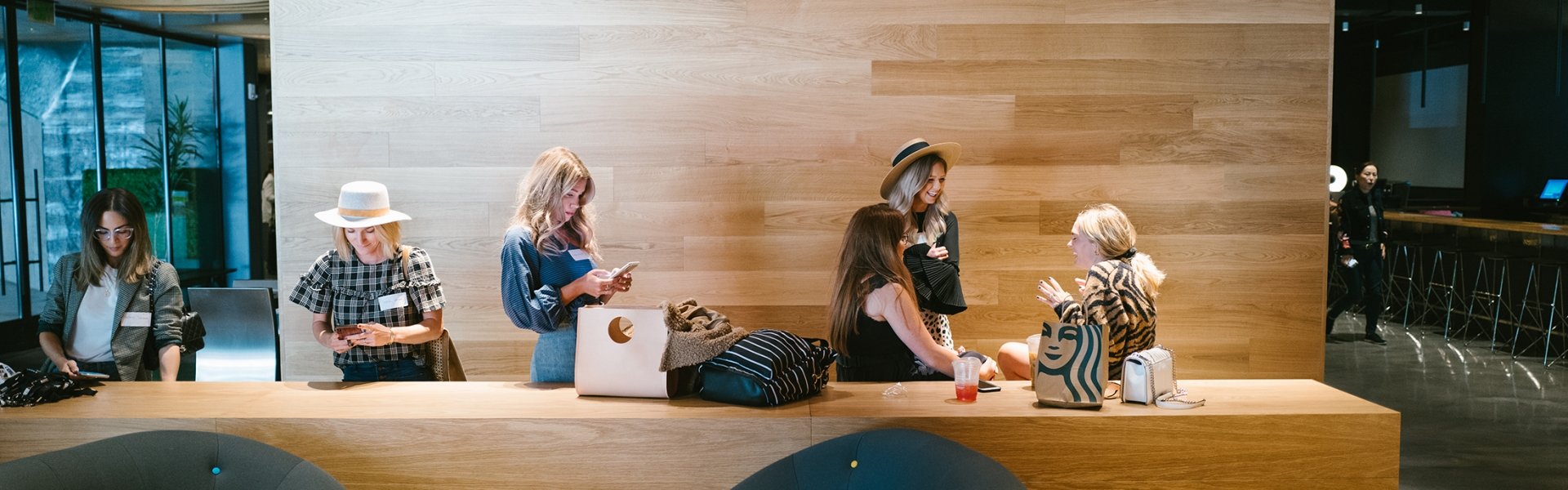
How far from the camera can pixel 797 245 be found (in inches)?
190

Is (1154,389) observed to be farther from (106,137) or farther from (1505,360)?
(106,137)

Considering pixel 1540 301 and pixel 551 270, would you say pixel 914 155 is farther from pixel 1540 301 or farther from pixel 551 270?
pixel 1540 301

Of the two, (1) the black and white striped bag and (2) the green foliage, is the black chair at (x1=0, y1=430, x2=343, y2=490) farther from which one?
(2) the green foliage

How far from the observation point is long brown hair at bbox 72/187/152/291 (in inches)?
144

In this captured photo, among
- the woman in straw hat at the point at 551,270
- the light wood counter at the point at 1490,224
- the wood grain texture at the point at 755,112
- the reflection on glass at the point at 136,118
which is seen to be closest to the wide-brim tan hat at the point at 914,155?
the wood grain texture at the point at 755,112

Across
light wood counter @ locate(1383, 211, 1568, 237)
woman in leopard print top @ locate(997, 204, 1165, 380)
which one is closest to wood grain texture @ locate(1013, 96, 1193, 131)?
woman in leopard print top @ locate(997, 204, 1165, 380)

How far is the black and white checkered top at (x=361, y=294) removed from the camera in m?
3.44

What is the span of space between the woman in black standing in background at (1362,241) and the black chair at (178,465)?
8826 millimetres

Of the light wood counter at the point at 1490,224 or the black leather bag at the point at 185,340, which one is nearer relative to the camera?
the black leather bag at the point at 185,340

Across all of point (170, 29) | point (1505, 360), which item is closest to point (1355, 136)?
point (1505, 360)

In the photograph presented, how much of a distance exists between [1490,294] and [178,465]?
33.3ft

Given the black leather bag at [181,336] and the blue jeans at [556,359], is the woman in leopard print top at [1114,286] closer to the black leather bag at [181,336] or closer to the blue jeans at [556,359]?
the blue jeans at [556,359]

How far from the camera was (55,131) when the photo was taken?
898cm

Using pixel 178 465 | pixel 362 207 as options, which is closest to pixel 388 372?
pixel 362 207
